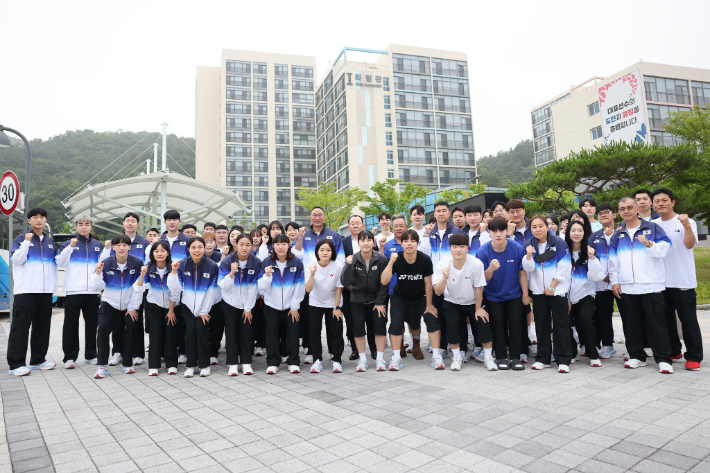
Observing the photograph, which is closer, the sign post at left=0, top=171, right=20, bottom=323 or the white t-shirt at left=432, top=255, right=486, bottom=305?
the white t-shirt at left=432, top=255, right=486, bottom=305

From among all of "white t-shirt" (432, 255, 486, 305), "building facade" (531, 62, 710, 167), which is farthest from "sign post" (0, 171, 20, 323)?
"building facade" (531, 62, 710, 167)

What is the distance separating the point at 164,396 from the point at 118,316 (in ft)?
6.58

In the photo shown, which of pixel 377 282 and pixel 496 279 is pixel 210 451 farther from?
pixel 496 279

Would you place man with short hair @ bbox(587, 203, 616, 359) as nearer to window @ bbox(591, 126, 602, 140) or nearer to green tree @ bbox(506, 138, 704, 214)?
green tree @ bbox(506, 138, 704, 214)

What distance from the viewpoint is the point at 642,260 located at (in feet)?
17.5

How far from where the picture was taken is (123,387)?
17.3 ft

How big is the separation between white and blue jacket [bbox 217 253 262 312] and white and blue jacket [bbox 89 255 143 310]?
127 centimetres

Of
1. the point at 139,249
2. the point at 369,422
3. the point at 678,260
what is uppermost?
the point at 139,249

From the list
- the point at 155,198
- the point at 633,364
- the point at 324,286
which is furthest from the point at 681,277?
the point at 155,198

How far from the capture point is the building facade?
40656mm

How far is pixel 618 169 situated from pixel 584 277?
32.9ft

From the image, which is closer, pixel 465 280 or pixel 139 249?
pixel 465 280

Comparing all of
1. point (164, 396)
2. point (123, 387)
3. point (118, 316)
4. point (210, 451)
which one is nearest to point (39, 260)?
point (118, 316)

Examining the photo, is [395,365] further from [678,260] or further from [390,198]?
[390,198]
